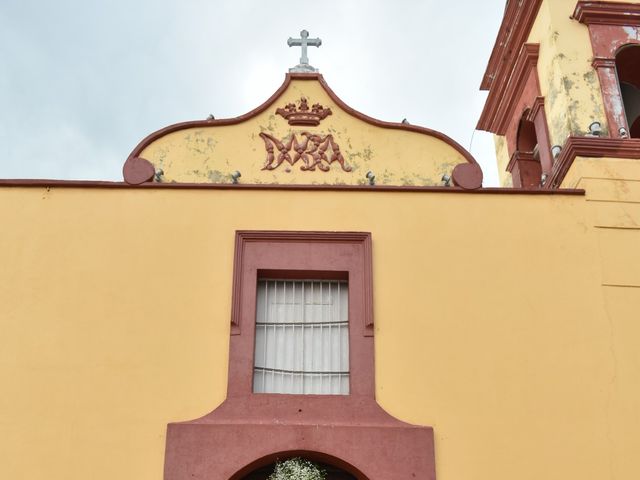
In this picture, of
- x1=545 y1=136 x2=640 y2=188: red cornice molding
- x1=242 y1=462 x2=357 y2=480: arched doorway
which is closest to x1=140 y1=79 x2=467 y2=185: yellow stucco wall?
x1=545 y1=136 x2=640 y2=188: red cornice molding

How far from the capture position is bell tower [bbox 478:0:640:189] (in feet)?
33.2

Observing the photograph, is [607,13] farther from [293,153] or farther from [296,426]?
[296,426]

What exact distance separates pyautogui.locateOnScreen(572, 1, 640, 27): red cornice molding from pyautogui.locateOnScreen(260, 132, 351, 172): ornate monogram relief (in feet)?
12.7

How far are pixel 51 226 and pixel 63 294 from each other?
33.1 inches

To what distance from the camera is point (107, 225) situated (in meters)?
9.40

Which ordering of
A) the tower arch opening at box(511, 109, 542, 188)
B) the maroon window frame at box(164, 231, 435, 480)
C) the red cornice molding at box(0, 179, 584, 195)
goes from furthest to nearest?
the tower arch opening at box(511, 109, 542, 188)
the red cornice molding at box(0, 179, 584, 195)
the maroon window frame at box(164, 231, 435, 480)

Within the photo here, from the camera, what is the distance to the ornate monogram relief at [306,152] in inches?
392


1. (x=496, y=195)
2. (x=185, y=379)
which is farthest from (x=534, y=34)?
(x=185, y=379)

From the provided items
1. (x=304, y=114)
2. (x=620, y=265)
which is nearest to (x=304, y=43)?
(x=304, y=114)

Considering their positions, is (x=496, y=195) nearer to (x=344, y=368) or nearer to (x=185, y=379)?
(x=344, y=368)

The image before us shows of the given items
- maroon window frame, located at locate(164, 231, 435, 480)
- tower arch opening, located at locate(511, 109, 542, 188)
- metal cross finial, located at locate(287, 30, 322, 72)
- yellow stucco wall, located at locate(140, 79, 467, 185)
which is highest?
metal cross finial, located at locate(287, 30, 322, 72)

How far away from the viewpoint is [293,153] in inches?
396

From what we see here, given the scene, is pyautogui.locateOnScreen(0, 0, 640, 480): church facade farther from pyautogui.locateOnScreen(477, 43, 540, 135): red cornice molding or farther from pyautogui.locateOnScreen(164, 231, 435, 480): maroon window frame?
pyautogui.locateOnScreen(477, 43, 540, 135): red cornice molding

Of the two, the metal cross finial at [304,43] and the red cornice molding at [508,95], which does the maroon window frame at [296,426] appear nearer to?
the metal cross finial at [304,43]
